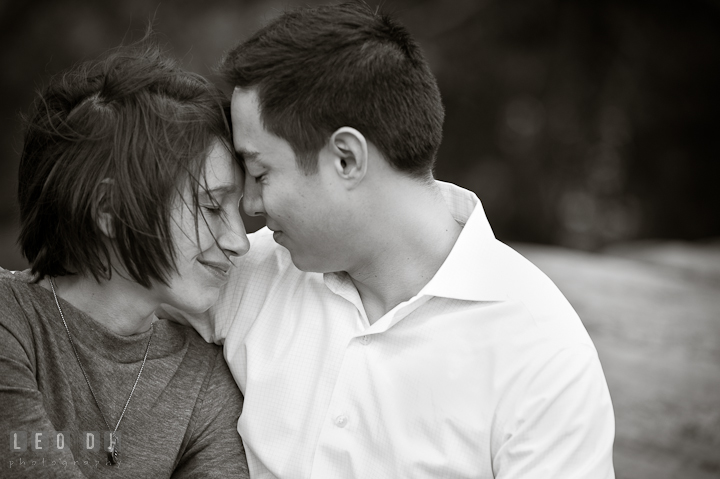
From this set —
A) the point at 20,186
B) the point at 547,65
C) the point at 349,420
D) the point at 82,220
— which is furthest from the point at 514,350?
the point at 547,65

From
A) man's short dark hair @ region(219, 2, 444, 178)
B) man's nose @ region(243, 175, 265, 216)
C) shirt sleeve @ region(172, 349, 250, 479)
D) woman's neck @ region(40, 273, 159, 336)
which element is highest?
man's short dark hair @ region(219, 2, 444, 178)

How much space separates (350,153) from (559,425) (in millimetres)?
768

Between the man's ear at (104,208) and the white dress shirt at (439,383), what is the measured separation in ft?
1.48

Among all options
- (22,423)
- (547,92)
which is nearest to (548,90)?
(547,92)

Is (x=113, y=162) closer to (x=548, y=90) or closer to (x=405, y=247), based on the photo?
(x=405, y=247)

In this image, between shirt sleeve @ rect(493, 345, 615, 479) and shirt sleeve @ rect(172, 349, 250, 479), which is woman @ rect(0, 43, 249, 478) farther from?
shirt sleeve @ rect(493, 345, 615, 479)

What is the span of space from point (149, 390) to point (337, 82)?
0.85m

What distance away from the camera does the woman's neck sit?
6.16 ft

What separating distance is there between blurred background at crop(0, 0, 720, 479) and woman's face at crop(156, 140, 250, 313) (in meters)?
4.84

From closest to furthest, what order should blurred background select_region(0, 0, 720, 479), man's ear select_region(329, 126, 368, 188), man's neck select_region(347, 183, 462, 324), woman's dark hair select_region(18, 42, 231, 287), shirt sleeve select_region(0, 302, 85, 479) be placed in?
shirt sleeve select_region(0, 302, 85, 479), woman's dark hair select_region(18, 42, 231, 287), man's ear select_region(329, 126, 368, 188), man's neck select_region(347, 183, 462, 324), blurred background select_region(0, 0, 720, 479)

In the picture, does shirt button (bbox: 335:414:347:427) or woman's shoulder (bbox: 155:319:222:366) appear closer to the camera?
shirt button (bbox: 335:414:347:427)

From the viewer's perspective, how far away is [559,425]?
1.68 metres

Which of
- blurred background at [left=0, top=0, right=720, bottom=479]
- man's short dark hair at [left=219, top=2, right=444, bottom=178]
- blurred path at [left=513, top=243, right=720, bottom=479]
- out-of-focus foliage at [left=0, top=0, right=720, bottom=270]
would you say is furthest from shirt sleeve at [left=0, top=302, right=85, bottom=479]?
out-of-focus foliage at [left=0, top=0, right=720, bottom=270]

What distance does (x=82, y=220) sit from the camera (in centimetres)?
180
